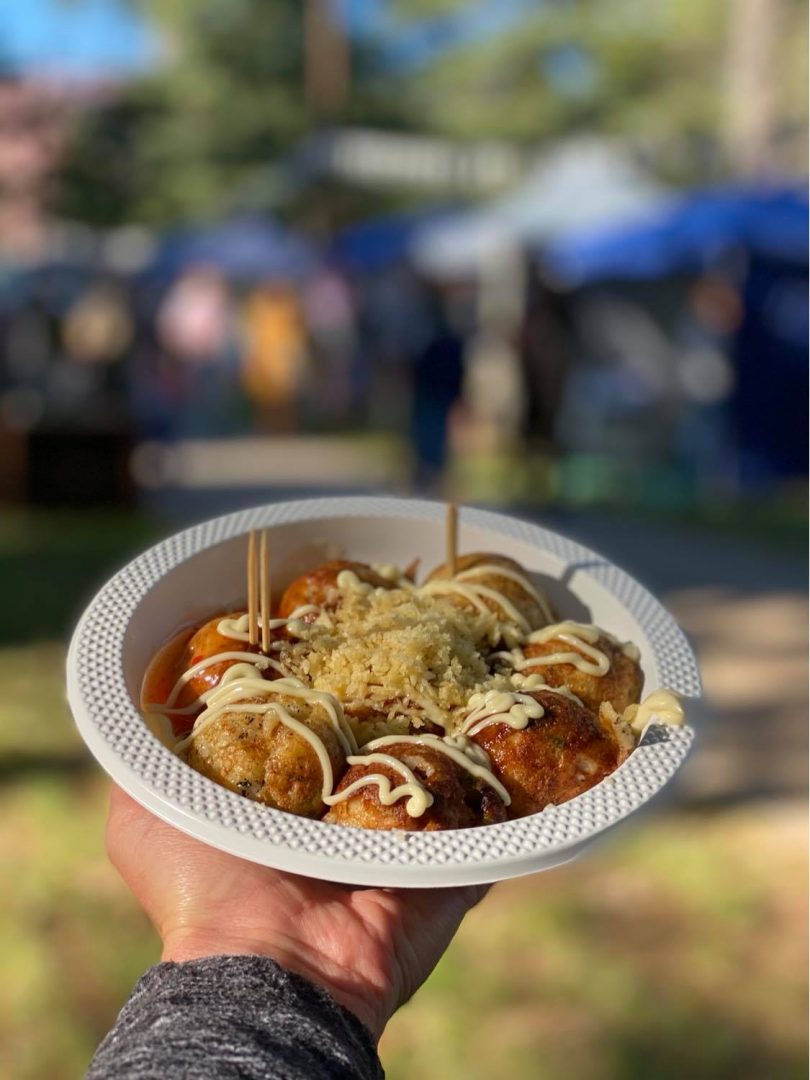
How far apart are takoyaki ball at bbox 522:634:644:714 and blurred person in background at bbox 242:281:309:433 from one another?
569 inches

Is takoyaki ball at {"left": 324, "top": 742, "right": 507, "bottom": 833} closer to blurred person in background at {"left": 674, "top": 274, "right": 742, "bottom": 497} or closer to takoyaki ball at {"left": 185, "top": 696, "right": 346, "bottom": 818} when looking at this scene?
takoyaki ball at {"left": 185, "top": 696, "right": 346, "bottom": 818}

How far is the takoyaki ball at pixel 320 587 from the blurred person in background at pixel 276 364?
1407 cm

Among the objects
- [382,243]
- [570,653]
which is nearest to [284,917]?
[570,653]

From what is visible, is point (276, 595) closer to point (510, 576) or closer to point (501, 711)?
point (510, 576)

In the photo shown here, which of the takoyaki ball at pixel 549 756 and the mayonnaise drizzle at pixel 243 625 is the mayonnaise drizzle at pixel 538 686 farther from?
the mayonnaise drizzle at pixel 243 625

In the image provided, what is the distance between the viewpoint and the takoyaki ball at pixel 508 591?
2.39m

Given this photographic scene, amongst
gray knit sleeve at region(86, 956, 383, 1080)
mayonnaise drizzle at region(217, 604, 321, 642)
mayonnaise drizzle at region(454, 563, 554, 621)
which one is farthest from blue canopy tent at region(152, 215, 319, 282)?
gray knit sleeve at region(86, 956, 383, 1080)

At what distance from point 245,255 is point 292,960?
50.9 ft

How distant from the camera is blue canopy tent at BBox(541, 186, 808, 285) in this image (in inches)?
385

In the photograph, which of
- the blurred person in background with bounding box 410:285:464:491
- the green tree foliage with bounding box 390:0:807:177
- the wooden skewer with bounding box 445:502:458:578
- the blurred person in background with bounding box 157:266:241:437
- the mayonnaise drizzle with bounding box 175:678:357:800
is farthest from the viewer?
the green tree foliage with bounding box 390:0:807:177

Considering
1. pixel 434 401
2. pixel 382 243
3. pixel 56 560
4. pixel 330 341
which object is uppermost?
pixel 382 243

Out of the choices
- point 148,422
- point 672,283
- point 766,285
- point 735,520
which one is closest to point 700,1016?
point 735,520

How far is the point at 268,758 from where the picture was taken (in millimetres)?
1880

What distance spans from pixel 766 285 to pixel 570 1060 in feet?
30.1
